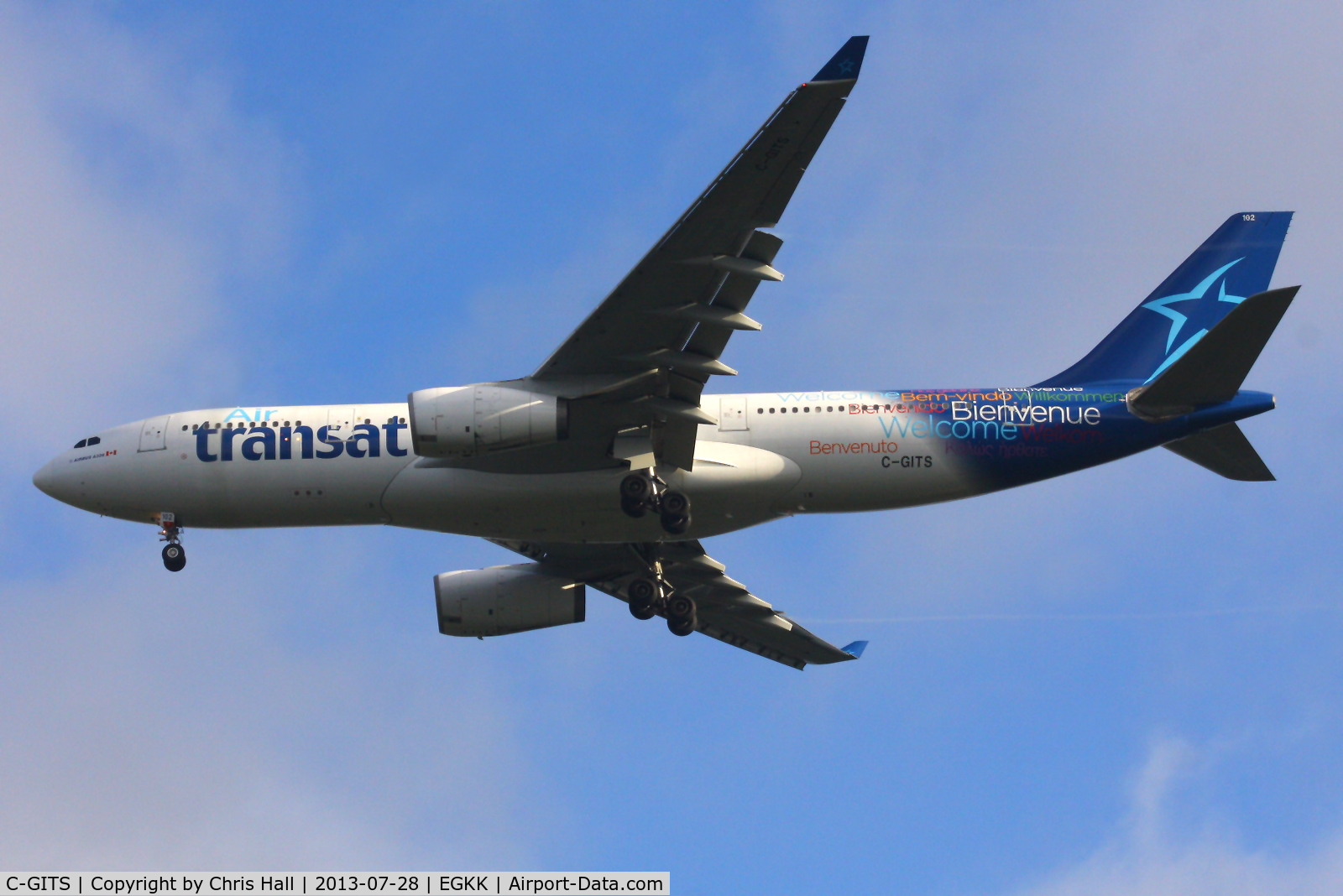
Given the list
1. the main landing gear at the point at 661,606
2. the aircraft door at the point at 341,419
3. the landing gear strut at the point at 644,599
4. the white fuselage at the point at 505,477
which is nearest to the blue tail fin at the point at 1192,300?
the white fuselage at the point at 505,477

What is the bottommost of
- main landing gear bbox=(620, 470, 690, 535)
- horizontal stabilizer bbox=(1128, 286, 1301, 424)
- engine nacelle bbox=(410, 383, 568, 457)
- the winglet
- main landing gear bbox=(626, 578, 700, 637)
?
main landing gear bbox=(626, 578, 700, 637)

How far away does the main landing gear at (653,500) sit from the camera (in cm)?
2734

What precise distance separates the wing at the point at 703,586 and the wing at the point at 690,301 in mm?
5754

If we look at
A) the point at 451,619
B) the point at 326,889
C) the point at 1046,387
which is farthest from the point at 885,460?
the point at 326,889

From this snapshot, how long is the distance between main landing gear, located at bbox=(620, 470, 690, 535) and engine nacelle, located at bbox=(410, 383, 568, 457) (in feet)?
7.68

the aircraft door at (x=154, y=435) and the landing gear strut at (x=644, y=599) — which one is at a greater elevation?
A: the aircraft door at (x=154, y=435)

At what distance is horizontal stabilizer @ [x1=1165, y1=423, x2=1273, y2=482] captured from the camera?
28.4m

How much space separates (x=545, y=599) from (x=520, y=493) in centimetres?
572

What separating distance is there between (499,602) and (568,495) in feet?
19.3

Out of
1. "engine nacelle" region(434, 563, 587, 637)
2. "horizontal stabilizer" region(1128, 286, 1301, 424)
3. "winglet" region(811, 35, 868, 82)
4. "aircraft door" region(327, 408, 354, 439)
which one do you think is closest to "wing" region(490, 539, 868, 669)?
"engine nacelle" region(434, 563, 587, 637)

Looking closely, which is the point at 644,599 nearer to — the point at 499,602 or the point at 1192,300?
the point at 499,602

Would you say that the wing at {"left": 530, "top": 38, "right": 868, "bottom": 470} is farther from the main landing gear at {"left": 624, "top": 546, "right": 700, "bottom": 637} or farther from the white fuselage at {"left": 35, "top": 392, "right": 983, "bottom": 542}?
the main landing gear at {"left": 624, "top": 546, "right": 700, "bottom": 637}

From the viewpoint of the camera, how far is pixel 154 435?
2961 centimetres

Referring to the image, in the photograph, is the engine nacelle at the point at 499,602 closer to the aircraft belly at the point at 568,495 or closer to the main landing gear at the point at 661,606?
the main landing gear at the point at 661,606
